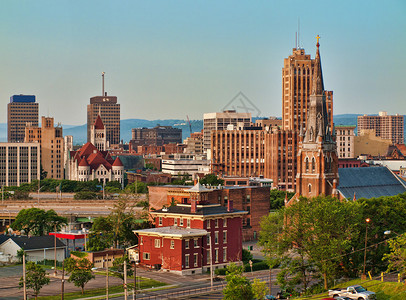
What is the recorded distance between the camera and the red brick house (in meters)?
118

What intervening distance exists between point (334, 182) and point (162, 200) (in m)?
34.0

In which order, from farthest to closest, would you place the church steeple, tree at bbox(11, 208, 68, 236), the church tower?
the church steeple
the church tower
tree at bbox(11, 208, 68, 236)

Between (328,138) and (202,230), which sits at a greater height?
(328,138)

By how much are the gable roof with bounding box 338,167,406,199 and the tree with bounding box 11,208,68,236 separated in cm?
5582

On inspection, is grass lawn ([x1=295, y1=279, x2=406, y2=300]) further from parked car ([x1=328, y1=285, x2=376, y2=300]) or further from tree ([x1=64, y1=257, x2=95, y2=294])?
tree ([x1=64, y1=257, x2=95, y2=294])

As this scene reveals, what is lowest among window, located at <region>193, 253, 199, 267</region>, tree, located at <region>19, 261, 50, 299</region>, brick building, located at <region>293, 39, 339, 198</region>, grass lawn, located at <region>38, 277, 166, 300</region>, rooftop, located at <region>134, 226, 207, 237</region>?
grass lawn, located at <region>38, 277, 166, 300</region>

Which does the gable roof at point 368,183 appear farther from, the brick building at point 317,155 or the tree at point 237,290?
the tree at point 237,290

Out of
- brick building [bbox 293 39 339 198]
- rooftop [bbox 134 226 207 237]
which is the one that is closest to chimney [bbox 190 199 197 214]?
rooftop [bbox 134 226 207 237]

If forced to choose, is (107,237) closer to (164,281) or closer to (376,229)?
(164,281)

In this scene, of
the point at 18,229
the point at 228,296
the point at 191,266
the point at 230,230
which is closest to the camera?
the point at 228,296

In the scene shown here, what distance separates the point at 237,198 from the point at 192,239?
48801 mm

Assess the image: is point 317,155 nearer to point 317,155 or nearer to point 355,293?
point 317,155

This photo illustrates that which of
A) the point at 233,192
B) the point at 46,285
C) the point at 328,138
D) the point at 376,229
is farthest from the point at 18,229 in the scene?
the point at 376,229

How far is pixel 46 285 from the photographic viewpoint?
351ft
